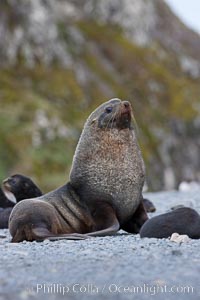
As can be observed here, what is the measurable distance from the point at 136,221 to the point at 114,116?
1422 millimetres

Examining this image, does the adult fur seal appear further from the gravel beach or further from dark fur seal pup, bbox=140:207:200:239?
the gravel beach

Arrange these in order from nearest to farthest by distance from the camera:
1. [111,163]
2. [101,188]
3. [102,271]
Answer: [102,271]
[101,188]
[111,163]

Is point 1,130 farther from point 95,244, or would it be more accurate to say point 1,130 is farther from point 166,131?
point 95,244

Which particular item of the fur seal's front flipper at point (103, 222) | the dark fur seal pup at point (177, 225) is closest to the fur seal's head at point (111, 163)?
the fur seal's front flipper at point (103, 222)

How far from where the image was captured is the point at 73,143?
3459cm

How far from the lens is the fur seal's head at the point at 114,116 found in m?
9.74

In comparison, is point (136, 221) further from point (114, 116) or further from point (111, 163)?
point (114, 116)

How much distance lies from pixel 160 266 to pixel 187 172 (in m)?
44.4

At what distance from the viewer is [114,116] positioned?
9789mm

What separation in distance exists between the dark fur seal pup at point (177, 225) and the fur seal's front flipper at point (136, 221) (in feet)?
3.91

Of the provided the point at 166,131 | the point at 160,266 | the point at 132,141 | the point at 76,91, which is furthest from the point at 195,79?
the point at 160,266

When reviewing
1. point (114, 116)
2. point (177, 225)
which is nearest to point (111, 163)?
point (114, 116)

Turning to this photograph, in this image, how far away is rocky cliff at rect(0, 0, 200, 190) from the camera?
33469 mm

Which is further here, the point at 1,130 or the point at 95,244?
the point at 1,130
